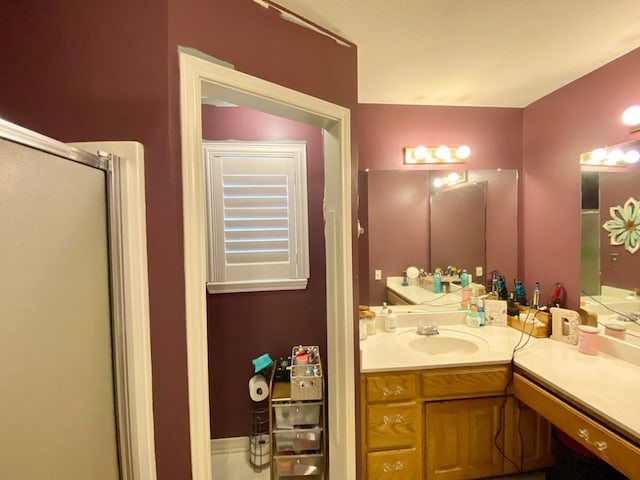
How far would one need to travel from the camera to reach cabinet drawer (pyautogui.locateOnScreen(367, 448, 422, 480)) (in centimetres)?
140

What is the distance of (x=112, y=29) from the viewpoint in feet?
2.50

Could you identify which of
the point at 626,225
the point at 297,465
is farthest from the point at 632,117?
the point at 297,465

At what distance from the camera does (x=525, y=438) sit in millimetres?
1522

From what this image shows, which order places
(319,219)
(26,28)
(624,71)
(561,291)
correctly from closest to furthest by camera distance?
1. (26,28)
2. (624,71)
3. (561,291)
4. (319,219)

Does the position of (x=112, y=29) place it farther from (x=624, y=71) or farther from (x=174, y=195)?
(x=624, y=71)

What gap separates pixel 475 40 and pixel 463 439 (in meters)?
2.00

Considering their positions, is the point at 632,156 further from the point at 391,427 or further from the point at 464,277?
the point at 391,427

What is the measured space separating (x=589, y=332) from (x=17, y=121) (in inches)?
98.9

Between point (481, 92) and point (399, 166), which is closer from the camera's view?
point (481, 92)

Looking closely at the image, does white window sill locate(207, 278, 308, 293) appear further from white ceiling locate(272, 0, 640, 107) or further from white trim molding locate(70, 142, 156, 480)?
white ceiling locate(272, 0, 640, 107)

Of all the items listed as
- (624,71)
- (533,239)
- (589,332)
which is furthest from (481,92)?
(589,332)

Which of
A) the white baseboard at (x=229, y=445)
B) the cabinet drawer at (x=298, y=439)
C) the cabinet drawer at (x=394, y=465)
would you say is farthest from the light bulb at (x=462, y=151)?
the white baseboard at (x=229, y=445)

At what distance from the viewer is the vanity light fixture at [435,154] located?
76.3 inches

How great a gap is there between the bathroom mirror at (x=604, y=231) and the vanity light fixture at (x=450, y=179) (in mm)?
632
